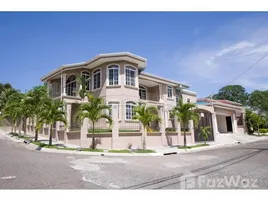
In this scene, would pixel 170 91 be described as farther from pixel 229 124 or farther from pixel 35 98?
→ pixel 35 98

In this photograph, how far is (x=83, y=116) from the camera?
529 inches

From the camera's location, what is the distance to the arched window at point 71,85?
21.7 m

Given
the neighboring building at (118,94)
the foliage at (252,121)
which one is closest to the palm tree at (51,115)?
the neighboring building at (118,94)

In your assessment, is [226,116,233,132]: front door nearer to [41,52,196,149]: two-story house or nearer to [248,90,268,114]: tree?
[41,52,196,149]: two-story house

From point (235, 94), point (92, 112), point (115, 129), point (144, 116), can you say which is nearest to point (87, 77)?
point (92, 112)

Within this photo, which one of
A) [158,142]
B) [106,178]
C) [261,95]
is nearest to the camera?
[106,178]

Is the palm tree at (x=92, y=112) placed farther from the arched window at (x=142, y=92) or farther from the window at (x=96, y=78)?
the arched window at (x=142, y=92)

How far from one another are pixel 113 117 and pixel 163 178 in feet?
26.7

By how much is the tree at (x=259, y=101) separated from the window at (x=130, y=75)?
57774mm

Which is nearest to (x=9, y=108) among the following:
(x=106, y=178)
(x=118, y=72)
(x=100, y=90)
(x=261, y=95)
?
(x=100, y=90)

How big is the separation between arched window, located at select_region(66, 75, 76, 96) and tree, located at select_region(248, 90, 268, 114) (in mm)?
61654

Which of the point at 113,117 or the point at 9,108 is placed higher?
the point at 9,108
